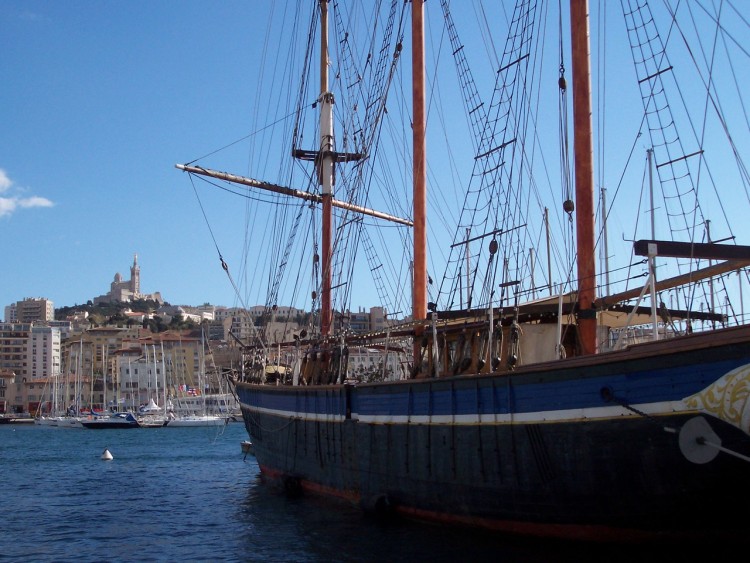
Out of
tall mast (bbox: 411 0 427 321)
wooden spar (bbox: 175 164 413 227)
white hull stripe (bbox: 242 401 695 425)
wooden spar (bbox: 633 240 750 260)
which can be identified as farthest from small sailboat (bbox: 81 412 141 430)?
wooden spar (bbox: 633 240 750 260)

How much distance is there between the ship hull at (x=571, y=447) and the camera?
12.4m

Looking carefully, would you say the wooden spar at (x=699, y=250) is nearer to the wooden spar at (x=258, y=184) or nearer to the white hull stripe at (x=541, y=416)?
the white hull stripe at (x=541, y=416)

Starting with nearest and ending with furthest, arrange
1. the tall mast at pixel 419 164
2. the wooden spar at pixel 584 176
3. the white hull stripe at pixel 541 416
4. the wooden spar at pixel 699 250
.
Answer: the white hull stripe at pixel 541 416 < the wooden spar at pixel 699 250 < the wooden spar at pixel 584 176 < the tall mast at pixel 419 164

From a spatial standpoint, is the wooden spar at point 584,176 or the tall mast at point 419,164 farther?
the tall mast at point 419,164

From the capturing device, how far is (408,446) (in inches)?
719

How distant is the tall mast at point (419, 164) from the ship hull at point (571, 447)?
391 centimetres

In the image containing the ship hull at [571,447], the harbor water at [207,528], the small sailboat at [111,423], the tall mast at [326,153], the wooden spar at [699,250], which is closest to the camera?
the ship hull at [571,447]

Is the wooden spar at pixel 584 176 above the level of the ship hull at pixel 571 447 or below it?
above

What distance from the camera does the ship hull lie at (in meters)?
12.4

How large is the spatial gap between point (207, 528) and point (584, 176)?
13682mm

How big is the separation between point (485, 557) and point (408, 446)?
3.80 meters

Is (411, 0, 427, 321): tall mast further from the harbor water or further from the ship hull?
the harbor water

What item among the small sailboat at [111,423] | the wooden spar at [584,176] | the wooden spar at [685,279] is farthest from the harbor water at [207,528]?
the small sailboat at [111,423]

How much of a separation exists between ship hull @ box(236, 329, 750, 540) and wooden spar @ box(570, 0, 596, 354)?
2.52 metres
